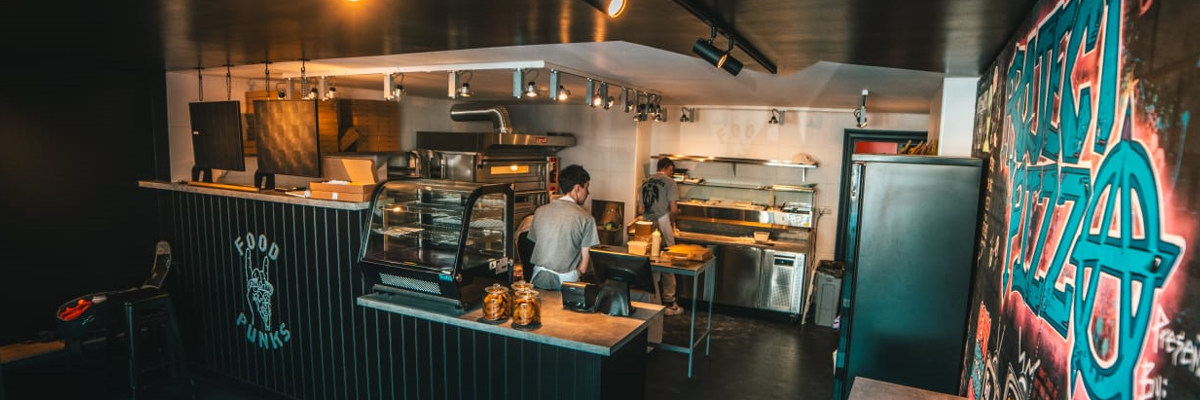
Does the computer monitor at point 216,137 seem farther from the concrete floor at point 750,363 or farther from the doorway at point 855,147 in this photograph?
the doorway at point 855,147

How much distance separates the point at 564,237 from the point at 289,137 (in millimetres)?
2252

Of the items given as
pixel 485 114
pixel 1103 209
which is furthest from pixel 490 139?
pixel 1103 209

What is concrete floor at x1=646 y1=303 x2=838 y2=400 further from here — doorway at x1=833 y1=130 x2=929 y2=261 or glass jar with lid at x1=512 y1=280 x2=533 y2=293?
glass jar with lid at x1=512 y1=280 x2=533 y2=293

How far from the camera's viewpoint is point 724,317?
22.7 ft

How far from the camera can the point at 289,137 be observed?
4.57 m

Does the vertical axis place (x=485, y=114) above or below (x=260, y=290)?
above

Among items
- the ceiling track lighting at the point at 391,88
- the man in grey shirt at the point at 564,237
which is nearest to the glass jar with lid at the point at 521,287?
the man in grey shirt at the point at 564,237

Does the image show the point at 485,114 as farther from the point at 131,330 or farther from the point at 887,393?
the point at 887,393

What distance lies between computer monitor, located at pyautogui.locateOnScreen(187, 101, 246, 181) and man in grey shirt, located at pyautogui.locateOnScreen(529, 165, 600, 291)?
2.42 m

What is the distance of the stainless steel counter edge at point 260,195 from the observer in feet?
13.0

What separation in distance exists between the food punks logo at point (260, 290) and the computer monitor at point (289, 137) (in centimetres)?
58

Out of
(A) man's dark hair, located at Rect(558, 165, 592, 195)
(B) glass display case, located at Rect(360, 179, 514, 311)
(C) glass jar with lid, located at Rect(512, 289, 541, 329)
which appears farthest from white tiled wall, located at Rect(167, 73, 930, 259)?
(C) glass jar with lid, located at Rect(512, 289, 541, 329)

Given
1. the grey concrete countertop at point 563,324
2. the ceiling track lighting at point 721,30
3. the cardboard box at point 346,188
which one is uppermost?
the ceiling track lighting at point 721,30

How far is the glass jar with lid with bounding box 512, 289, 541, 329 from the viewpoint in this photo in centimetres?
318
